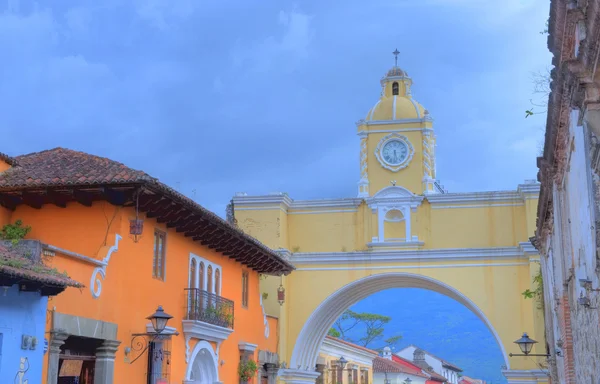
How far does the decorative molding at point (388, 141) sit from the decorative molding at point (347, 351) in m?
9.54

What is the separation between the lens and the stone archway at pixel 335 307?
85.9ft

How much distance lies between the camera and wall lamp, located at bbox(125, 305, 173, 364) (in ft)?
47.4

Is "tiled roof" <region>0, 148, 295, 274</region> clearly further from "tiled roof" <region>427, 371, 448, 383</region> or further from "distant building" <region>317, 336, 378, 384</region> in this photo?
"tiled roof" <region>427, 371, 448, 383</region>

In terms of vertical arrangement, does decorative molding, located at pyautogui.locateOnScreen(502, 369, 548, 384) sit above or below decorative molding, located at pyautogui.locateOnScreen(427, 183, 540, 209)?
below

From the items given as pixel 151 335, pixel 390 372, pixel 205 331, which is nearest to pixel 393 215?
pixel 205 331

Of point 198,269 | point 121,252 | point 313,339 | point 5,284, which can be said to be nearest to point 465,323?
point 313,339

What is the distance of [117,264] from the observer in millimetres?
14547

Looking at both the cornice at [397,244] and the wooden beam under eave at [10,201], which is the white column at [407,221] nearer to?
the cornice at [397,244]

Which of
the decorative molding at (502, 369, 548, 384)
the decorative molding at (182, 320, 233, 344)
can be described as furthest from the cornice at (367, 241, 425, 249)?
the decorative molding at (182, 320, 233, 344)

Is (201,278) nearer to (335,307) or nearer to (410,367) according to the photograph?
(335,307)

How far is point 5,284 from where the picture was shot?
10.8 m

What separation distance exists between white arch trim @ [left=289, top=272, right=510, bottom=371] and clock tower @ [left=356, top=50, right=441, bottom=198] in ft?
→ 8.68

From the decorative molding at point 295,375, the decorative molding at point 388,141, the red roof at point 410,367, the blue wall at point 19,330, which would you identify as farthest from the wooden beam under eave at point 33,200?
the red roof at point 410,367

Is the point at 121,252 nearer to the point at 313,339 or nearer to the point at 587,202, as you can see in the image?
the point at 587,202
